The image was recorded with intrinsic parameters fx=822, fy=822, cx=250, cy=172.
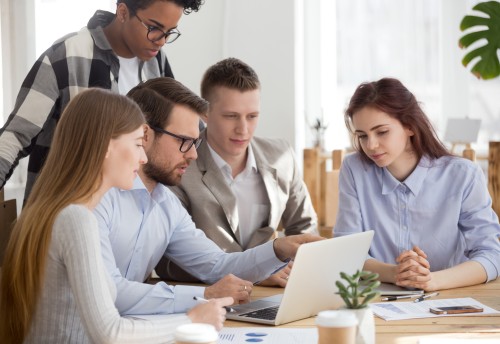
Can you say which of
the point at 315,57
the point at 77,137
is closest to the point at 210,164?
the point at 77,137

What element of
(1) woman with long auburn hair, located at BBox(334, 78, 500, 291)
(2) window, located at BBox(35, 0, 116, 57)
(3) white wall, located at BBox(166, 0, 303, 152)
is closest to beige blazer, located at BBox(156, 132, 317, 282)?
(1) woman with long auburn hair, located at BBox(334, 78, 500, 291)

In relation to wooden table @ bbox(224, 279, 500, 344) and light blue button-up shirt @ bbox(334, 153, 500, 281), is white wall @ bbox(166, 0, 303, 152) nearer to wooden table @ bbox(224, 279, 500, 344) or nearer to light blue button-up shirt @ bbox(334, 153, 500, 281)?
light blue button-up shirt @ bbox(334, 153, 500, 281)

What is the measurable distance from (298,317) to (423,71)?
17.0ft

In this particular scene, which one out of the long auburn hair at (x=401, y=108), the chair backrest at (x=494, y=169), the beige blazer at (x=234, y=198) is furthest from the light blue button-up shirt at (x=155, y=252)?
the chair backrest at (x=494, y=169)

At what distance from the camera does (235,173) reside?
112 inches

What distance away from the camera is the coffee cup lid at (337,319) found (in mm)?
1376

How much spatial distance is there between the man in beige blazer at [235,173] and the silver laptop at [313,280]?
0.68 meters

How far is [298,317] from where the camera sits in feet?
6.36

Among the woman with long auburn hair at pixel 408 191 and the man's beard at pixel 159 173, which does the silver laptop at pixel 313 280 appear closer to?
the man's beard at pixel 159 173

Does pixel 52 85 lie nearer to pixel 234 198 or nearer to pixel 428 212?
pixel 234 198

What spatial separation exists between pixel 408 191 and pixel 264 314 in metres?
0.87

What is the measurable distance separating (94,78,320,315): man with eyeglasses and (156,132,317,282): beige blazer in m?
0.16

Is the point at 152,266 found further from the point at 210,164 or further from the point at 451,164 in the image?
the point at 451,164

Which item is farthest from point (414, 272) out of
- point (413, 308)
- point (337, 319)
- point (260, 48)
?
point (260, 48)
